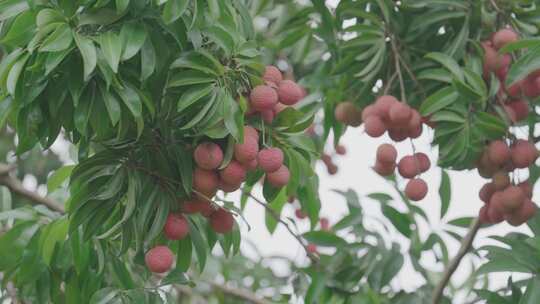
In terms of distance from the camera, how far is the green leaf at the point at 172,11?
4.91 ft

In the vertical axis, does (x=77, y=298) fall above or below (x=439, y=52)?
below

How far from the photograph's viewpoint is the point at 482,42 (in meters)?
2.13

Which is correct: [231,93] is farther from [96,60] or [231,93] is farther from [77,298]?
[77,298]

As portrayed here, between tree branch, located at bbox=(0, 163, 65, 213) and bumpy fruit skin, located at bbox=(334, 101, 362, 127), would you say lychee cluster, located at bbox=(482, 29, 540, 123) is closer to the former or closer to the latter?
bumpy fruit skin, located at bbox=(334, 101, 362, 127)

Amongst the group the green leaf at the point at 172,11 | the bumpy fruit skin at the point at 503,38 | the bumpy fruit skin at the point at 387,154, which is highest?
the green leaf at the point at 172,11

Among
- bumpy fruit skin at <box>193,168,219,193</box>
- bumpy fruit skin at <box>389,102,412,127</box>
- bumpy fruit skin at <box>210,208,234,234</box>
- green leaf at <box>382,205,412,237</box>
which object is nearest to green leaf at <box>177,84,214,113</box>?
bumpy fruit skin at <box>193,168,219,193</box>

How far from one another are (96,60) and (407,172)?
2.56 ft

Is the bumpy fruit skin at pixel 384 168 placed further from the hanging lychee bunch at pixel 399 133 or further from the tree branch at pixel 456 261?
the tree branch at pixel 456 261

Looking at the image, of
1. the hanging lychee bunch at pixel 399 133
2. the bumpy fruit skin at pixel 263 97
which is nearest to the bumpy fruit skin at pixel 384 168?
the hanging lychee bunch at pixel 399 133

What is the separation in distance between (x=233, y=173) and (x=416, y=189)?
529 mm

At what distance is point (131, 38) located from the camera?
150cm

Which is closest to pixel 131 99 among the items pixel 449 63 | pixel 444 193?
pixel 449 63

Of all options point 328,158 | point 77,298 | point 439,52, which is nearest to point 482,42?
point 439,52

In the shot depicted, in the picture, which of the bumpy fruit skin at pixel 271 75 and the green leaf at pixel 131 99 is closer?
the green leaf at pixel 131 99
